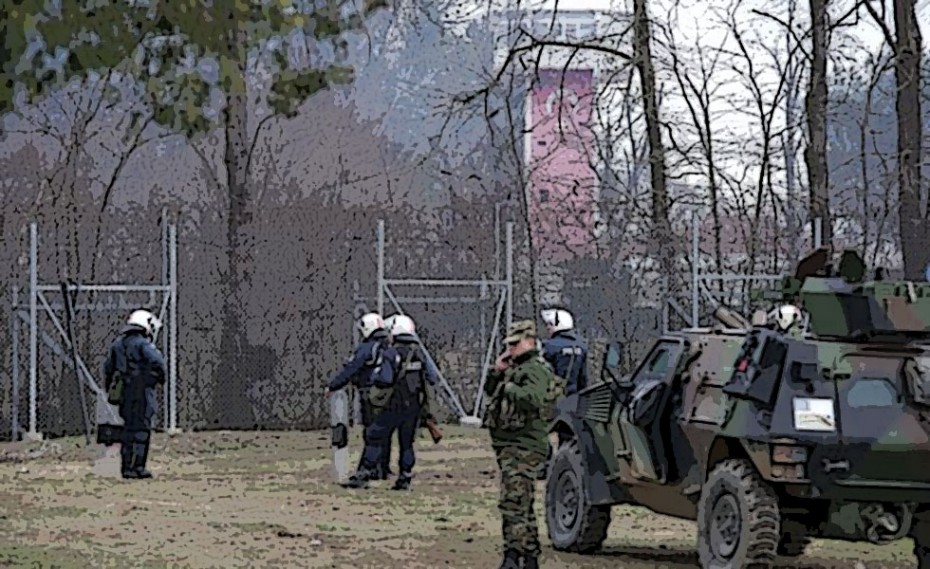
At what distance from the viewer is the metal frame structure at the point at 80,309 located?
2225 centimetres

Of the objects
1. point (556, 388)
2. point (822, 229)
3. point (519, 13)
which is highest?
point (519, 13)

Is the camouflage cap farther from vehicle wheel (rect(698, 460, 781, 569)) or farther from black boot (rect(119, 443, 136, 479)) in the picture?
black boot (rect(119, 443, 136, 479))

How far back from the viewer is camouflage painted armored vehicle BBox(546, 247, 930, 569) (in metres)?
11.3

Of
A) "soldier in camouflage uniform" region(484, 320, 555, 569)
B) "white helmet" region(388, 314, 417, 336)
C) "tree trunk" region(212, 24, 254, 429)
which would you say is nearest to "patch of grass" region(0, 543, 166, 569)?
"soldier in camouflage uniform" region(484, 320, 555, 569)

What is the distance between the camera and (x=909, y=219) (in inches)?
1057

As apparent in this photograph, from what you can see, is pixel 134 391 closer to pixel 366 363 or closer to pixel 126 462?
pixel 126 462

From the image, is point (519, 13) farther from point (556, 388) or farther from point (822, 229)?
point (556, 388)

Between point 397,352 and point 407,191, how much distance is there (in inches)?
595

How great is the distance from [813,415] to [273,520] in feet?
19.1

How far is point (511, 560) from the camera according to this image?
476 inches

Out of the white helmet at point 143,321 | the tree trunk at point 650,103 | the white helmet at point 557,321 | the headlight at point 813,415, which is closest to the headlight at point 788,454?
the headlight at point 813,415

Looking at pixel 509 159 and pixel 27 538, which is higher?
pixel 509 159

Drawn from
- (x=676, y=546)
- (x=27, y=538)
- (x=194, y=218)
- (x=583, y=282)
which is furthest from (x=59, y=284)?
(x=676, y=546)

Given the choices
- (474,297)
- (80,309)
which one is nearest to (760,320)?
(80,309)
